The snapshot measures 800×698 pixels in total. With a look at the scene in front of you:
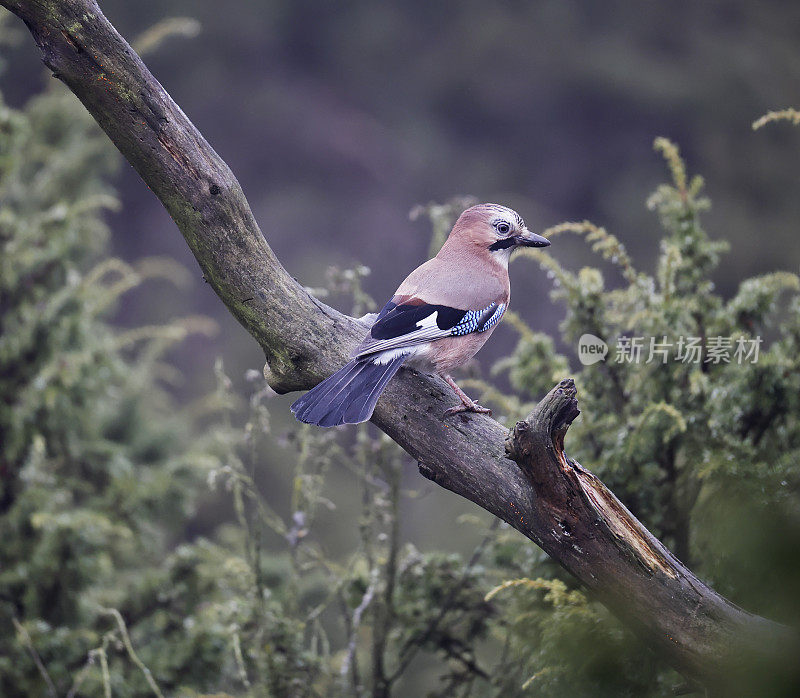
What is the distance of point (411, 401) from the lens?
1.54 m

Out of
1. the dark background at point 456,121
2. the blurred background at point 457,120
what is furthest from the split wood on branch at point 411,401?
the blurred background at point 457,120

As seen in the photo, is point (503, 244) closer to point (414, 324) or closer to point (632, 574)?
point (414, 324)

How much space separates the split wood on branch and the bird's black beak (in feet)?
1.14

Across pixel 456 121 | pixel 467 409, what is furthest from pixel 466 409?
pixel 456 121

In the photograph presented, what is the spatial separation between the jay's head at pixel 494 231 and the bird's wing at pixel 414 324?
0.57 feet

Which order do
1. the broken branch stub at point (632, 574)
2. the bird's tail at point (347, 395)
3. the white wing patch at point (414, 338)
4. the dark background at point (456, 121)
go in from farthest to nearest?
the dark background at point (456, 121), the white wing patch at point (414, 338), the bird's tail at point (347, 395), the broken branch stub at point (632, 574)

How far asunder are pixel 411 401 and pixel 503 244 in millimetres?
402

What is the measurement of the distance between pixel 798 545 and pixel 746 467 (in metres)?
0.88

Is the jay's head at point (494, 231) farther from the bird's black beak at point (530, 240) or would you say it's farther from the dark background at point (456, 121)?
the dark background at point (456, 121)

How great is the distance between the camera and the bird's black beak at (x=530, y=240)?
1.62 metres

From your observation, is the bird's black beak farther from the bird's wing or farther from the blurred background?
the blurred background

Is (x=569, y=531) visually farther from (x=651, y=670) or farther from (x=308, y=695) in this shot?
(x=308, y=695)

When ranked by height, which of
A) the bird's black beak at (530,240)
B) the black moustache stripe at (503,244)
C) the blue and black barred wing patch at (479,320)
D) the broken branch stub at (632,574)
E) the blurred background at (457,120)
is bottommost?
the broken branch stub at (632,574)

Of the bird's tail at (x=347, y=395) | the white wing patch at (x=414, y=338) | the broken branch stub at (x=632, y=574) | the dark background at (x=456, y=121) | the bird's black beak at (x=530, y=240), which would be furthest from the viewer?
the dark background at (x=456, y=121)
